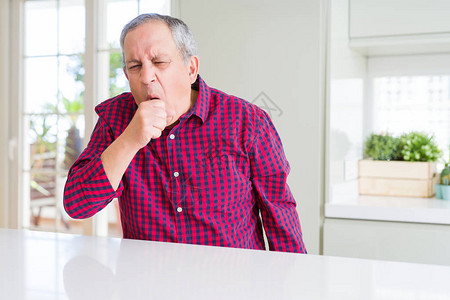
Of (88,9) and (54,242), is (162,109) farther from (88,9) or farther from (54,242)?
(88,9)

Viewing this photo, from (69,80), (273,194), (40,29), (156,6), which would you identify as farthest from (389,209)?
(40,29)

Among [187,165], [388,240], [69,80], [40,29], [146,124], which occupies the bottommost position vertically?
[388,240]

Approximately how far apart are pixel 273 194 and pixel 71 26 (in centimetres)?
239

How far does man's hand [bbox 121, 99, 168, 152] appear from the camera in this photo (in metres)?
1.15

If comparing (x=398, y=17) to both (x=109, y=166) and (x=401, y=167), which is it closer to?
(x=401, y=167)

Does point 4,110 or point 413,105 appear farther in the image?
point 4,110

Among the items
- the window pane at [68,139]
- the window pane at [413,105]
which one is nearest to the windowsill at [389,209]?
the window pane at [413,105]

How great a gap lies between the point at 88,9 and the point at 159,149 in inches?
77.8

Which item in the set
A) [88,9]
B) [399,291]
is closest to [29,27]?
[88,9]

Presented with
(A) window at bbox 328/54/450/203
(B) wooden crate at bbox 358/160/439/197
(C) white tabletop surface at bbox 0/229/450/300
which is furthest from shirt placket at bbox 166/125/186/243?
(B) wooden crate at bbox 358/160/439/197

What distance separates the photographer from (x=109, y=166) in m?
1.21

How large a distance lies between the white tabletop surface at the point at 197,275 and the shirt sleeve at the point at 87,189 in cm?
16

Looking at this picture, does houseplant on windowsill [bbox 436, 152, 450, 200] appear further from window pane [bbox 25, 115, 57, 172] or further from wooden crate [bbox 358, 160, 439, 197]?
window pane [bbox 25, 115, 57, 172]

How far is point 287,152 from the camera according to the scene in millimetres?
2334
